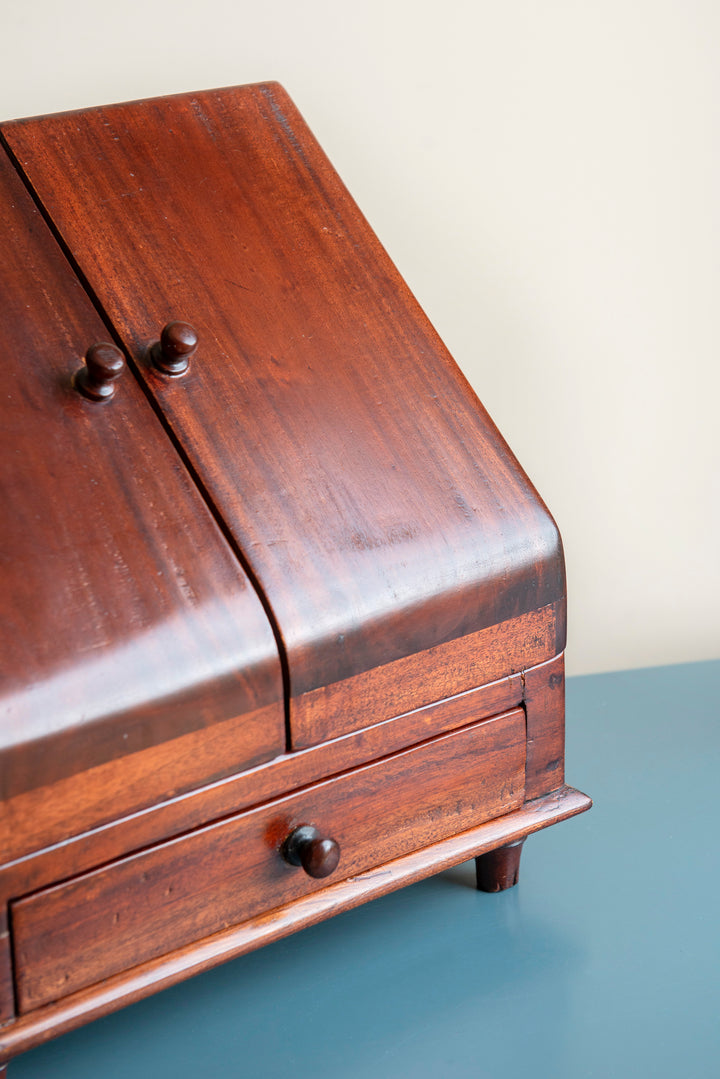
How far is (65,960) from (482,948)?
0.48 m

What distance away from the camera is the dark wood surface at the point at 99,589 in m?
0.82

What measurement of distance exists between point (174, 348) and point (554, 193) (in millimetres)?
871

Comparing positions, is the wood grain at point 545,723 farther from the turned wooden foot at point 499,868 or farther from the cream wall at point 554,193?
the cream wall at point 554,193

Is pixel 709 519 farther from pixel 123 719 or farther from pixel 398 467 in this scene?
pixel 123 719

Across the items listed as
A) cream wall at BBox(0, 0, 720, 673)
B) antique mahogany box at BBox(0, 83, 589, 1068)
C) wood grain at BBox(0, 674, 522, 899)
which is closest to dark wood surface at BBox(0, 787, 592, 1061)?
antique mahogany box at BBox(0, 83, 589, 1068)

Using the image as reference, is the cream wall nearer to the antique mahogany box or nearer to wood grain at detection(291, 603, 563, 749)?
the antique mahogany box

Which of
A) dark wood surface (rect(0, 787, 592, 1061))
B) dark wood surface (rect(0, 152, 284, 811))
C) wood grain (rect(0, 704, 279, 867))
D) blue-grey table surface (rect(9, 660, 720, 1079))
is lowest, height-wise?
blue-grey table surface (rect(9, 660, 720, 1079))

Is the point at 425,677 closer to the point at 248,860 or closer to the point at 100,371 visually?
the point at 248,860

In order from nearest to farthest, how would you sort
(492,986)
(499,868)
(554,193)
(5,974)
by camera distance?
(5,974) → (492,986) → (499,868) → (554,193)

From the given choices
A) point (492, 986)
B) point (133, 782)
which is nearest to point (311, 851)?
point (133, 782)

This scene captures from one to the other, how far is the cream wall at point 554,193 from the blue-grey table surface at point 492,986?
22.3 inches

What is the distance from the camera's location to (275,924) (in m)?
1.00

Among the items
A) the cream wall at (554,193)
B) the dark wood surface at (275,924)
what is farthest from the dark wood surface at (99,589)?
the cream wall at (554,193)

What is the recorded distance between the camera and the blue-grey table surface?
3.35ft
